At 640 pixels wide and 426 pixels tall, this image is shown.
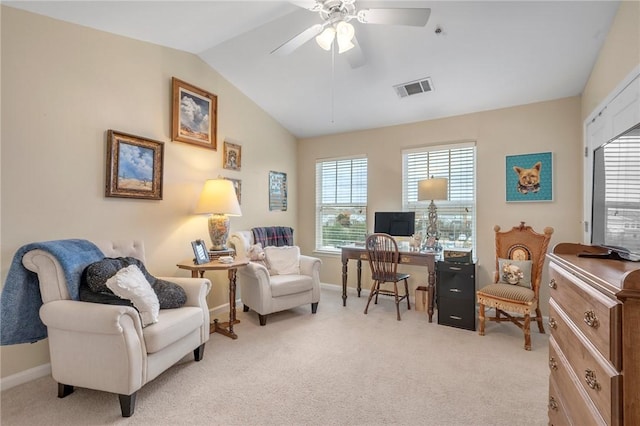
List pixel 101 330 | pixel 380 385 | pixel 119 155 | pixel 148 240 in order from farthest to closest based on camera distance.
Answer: pixel 148 240 < pixel 119 155 < pixel 380 385 < pixel 101 330

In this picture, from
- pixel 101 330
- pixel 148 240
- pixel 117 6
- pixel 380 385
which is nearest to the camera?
pixel 101 330

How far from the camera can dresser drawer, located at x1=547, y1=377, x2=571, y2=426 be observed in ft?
4.23

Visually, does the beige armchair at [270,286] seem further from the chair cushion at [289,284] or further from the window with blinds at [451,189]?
the window with blinds at [451,189]

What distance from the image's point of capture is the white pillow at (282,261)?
3656 mm

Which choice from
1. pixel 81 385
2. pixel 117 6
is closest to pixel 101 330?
pixel 81 385

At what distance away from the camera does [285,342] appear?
2809 millimetres

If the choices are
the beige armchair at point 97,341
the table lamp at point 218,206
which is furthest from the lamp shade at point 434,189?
the beige armchair at point 97,341

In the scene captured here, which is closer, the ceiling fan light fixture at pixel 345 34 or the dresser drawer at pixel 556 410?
the dresser drawer at pixel 556 410

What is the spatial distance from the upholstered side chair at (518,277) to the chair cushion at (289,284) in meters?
1.79

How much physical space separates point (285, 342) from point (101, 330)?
1497mm

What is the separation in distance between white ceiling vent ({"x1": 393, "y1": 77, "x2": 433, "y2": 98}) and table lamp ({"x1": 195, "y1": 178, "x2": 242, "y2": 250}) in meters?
2.17

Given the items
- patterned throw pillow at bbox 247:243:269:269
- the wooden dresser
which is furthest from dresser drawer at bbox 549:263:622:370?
patterned throw pillow at bbox 247:243:269:269

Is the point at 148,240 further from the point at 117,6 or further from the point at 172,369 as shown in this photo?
the point at 117,6

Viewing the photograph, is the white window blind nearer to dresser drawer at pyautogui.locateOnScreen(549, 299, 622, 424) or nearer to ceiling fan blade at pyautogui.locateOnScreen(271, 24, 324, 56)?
dresser drawer at pyautogui.locateOnScreen(549, 299, 622, 424)
